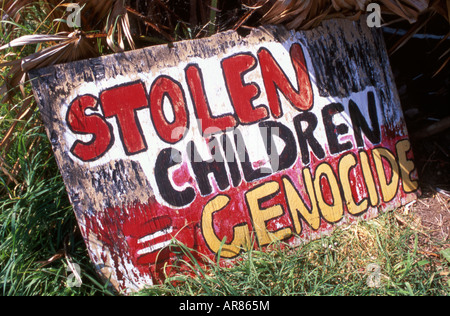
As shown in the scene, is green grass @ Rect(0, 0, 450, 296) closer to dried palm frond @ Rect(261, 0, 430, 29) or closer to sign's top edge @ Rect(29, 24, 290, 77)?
sign's top edge @ Rect(29, 24, 290, 77)

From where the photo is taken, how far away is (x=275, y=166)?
1.87 meters

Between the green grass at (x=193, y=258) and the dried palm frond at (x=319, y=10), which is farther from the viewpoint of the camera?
the dried palm frond at (x=319, y=10)

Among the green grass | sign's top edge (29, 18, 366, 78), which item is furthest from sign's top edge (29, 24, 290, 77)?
the green grass

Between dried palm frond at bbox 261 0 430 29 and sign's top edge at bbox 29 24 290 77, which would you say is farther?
dried palm frond at bbox 261 0 430 29

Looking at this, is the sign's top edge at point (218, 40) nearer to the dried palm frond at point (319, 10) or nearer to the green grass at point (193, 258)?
the dried palm frond at point (319, 10)

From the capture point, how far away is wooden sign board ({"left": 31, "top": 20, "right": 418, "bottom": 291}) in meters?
1.68

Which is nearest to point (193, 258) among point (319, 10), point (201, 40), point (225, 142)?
point (225, 142)

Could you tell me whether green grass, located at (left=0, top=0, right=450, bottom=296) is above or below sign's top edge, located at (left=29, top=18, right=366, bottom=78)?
below

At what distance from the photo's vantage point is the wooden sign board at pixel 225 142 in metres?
1.68

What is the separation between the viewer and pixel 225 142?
1.82m

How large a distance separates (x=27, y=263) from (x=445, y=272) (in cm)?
182

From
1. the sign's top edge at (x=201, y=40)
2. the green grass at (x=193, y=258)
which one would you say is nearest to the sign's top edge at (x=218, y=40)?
the sign's top edge at (x=201, y=40)

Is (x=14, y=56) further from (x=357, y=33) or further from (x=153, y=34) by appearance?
(x=357, y=33)

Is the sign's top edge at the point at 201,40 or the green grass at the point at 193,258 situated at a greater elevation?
the sign's top edge at the point at 201,40
